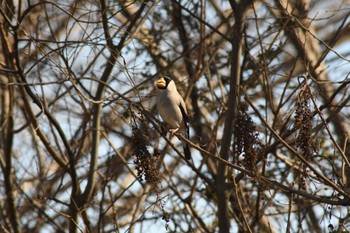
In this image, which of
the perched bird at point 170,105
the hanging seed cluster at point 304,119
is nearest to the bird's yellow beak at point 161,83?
the perched bird at point 170,105

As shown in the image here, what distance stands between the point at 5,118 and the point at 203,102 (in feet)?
7.42

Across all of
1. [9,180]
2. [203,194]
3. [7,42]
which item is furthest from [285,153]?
[7,42]

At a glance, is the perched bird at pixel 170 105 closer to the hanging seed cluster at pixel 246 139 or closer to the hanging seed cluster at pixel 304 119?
the hanging seed cluster at pixel 246 139

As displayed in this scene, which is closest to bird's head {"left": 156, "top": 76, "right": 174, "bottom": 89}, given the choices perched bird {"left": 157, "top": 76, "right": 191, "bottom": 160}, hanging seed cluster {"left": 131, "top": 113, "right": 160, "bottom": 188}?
perched bird {"left": 157, "top": 76, "right": 191, "bottom": 160}

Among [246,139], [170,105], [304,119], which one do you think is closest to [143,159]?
[246,139]

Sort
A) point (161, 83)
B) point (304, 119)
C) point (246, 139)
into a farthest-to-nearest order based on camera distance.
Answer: point (161, 83)
point (246, 139)
point (304, 119)

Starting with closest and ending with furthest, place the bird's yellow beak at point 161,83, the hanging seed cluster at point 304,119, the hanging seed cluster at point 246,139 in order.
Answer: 1. the hanging seed cluster at point 304,119
2. the hanging seed cluster at point 246,139
3. the bird's yellow beak at point 161,83

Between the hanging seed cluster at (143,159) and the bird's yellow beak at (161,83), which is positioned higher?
the bird's yellow beak at (161,83)

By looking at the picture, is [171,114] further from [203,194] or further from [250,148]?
[250,148]

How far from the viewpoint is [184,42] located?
A: 742 cm

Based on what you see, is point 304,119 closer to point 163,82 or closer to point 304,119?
point 304,119

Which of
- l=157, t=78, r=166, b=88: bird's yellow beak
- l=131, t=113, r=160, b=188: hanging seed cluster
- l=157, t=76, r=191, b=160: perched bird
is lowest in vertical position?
l=131, t=113, r=160, b=188: hanging seed cluster

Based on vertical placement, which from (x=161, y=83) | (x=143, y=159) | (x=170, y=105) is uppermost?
(x=161, y=83)

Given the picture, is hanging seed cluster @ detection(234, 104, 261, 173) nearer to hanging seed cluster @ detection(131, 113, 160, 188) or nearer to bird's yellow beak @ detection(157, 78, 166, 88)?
hanging seed cluster @ detection(131, 113, 160, 188)
